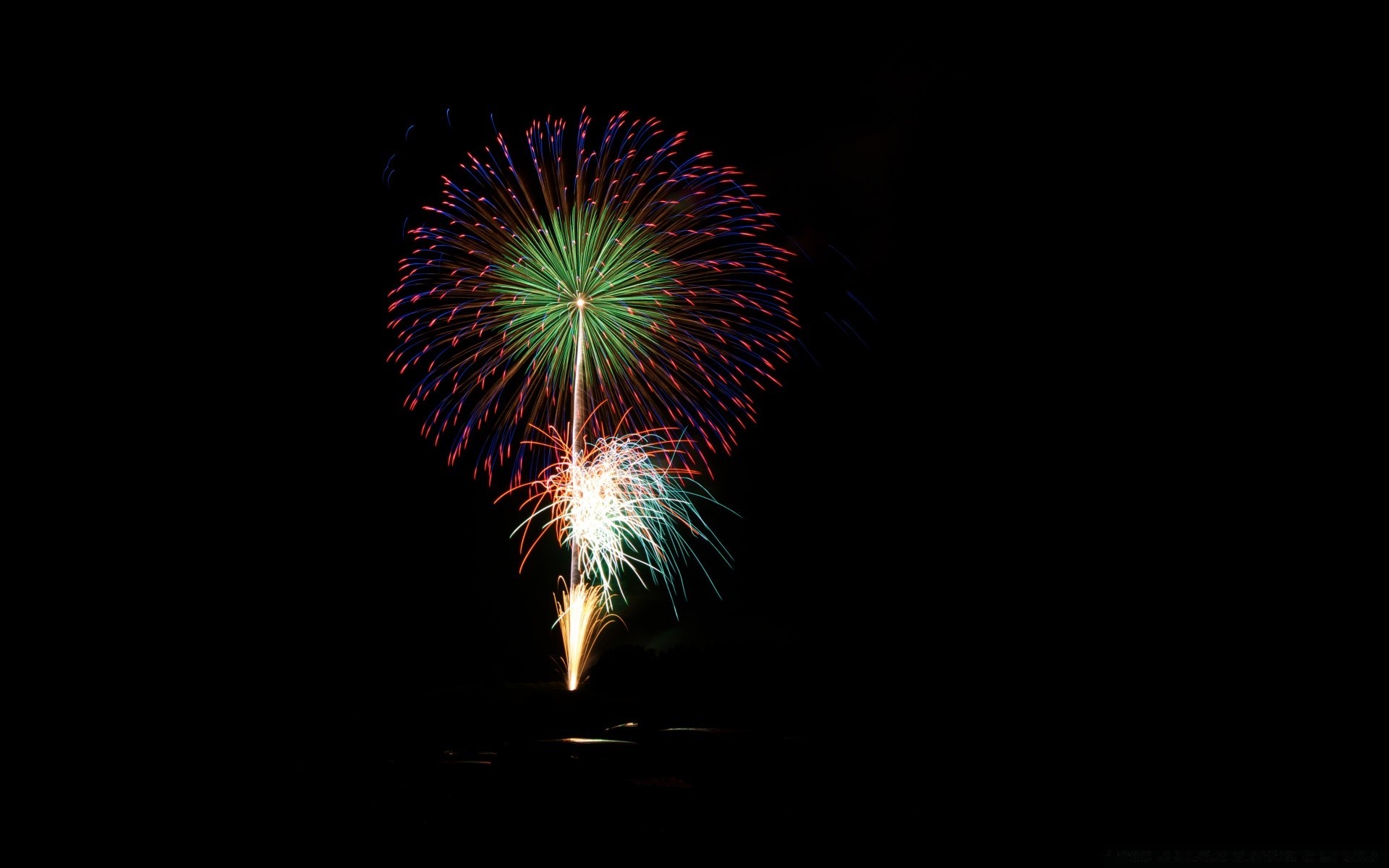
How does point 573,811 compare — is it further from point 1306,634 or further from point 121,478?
point 121,478

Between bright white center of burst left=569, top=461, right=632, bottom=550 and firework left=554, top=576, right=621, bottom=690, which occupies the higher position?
bright white center of burst left=569, top=461, right=632, bottom=550

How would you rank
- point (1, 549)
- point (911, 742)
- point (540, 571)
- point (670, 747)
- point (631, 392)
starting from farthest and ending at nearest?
point (540, 571), point (631, 392), point (1, 549), point (911, 742), point (670, 747)

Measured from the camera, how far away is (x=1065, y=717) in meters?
12.1

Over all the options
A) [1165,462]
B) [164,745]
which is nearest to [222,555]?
[164,745]

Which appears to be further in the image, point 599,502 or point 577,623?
point 577,623

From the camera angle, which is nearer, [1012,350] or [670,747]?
[670,747]

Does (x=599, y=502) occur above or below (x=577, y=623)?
above

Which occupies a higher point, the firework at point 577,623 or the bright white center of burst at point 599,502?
the bright white center of burst at point 599,502

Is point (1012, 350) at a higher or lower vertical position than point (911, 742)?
higher

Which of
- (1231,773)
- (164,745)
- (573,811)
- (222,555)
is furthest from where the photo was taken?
(222,555)

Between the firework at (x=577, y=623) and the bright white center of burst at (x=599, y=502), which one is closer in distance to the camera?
the bright white center of burst at (x=599, y=502)

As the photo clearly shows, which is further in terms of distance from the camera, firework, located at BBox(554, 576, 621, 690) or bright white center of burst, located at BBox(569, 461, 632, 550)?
firework, located at BBox(554, 576, 621, 690)

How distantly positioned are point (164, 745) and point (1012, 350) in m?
23.0

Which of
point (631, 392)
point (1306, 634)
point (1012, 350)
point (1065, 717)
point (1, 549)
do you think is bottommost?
point (1065, 717)
